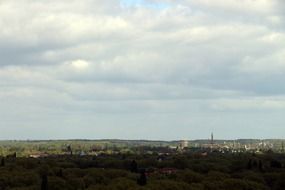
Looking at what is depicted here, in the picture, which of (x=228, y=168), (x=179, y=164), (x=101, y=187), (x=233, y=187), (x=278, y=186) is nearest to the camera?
(x=101, y=187)

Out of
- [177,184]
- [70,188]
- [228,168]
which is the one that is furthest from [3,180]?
[228,168]

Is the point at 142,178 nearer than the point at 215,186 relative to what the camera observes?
No

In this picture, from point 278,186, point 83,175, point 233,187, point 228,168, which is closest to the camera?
point 233,187

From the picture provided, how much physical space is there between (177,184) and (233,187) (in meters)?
9.74

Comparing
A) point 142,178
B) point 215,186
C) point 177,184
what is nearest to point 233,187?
point 215,186

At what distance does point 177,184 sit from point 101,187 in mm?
10526

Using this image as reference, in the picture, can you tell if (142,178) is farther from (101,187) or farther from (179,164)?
(179,164)

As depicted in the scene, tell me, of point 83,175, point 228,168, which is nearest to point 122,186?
point 83,175

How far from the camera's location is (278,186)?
98.5 m

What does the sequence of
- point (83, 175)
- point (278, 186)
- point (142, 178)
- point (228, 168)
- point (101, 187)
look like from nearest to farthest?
point (101, 187)
point (142, 178)
point (278, 186)
point (83, 175)
point (228, 168)

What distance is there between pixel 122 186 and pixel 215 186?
14563mm

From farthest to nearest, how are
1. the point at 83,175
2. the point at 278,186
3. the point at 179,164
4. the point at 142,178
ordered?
the point at 179,164 < the point at 83,175 < the point at 278,186 < the point at 142,178

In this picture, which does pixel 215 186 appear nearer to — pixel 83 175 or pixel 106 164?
pixel 83 175

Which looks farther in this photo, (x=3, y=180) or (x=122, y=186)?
(x=3, y=180)
